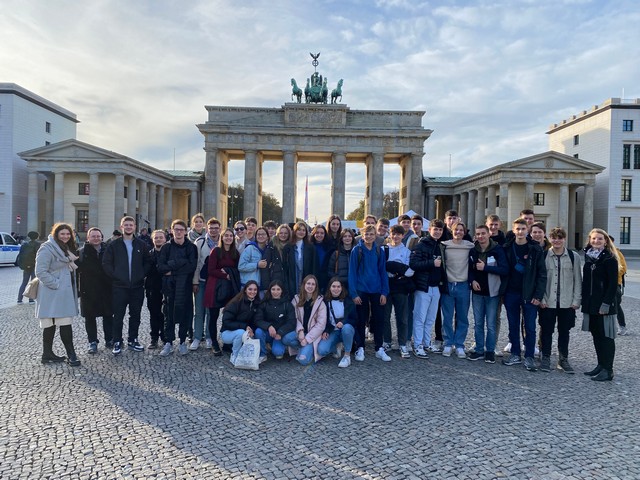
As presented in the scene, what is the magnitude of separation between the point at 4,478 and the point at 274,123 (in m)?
44.8

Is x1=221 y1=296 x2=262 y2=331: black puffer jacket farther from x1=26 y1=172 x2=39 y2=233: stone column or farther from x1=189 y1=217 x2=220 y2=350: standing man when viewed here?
x1=26 y1=172 x2=39 y2=233: stone column

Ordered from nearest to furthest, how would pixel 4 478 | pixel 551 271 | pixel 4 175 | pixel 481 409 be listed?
1. pixel 4 478
2. pixel 481 409
3. pixel 551 271
4. pixel 4 175

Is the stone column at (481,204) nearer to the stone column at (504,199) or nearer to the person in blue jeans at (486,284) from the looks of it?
the stone column at (504,199)

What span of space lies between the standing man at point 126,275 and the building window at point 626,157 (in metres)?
51.3

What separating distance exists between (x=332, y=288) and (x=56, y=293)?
14.2 feet

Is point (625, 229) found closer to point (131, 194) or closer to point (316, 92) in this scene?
point (316, 92)

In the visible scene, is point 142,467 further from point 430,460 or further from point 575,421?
point 575,421

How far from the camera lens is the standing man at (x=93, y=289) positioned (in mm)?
7543

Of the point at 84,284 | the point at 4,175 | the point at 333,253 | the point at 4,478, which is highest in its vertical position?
the point at 4,175

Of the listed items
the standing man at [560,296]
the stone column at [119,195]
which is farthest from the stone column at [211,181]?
the standing man at [560,296]

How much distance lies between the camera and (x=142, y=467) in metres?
3.74

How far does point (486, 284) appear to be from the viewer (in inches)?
288

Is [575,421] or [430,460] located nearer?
[430,460]

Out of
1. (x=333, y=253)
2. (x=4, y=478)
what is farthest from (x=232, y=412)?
(x=333, y=253)
